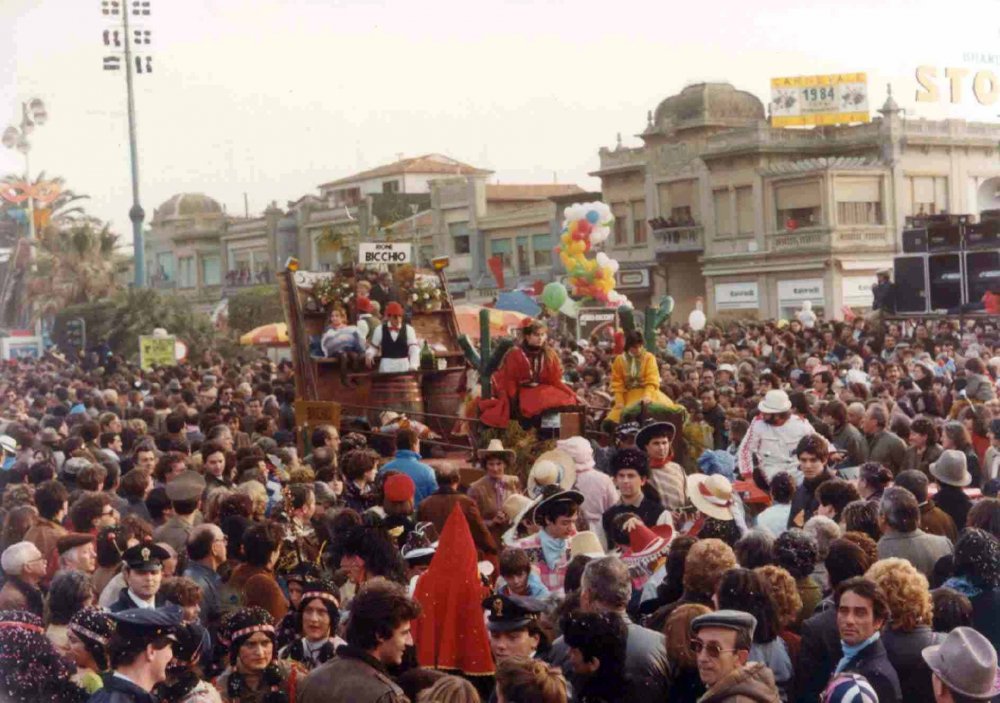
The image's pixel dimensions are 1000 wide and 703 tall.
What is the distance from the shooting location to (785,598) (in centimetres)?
629

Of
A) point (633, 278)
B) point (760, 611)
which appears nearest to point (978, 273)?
point (760, 611)

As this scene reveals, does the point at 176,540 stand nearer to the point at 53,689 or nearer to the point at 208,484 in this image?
the point at 208,484

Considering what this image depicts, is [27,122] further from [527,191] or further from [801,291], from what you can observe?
[527,191]

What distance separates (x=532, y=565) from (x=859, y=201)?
1256 inches

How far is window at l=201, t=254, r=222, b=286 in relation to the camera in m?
40.8

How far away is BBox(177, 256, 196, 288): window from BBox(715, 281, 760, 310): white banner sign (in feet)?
45.9

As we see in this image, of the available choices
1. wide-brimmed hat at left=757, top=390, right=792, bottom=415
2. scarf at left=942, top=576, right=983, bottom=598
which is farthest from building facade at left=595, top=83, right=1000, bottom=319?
scarf at left=942, top=576, right=983, bottom=598

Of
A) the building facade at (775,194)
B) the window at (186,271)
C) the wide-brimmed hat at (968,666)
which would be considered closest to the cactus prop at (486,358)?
the wide-brimmed hat at (968,666)

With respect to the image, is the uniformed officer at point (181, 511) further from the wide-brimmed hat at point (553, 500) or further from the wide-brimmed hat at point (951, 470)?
the wide-brimmed hat at point (951, 470)

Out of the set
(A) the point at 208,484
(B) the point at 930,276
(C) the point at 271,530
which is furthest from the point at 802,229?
(C) the point at 271,530

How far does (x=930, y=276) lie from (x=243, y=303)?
918 inches

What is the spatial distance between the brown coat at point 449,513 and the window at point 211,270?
32.4 meters

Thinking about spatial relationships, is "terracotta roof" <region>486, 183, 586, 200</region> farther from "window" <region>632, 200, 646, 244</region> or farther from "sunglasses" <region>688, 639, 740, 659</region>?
"sunglasses" <region>688, 639, 740, 659</region>

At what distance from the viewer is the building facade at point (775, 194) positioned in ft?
122
